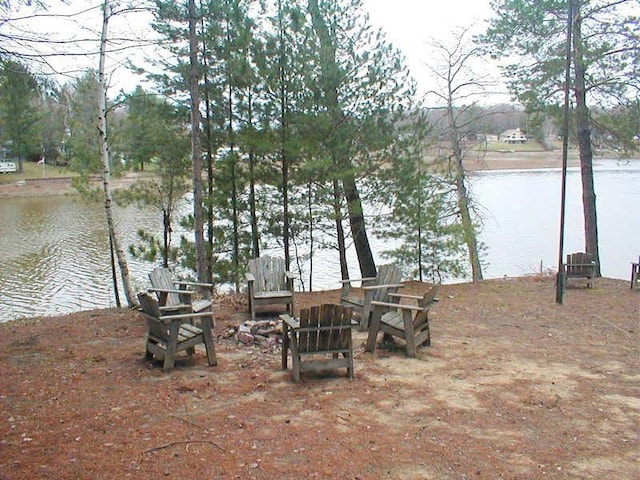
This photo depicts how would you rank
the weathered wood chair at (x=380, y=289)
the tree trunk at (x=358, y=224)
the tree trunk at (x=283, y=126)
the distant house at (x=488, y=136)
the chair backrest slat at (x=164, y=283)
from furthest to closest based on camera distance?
the distant house at (x=488, y=136) < the tree trunk at (x=358, y=224) < the tree trunk at (x=283, y=126) < the weathered wood chair at (x=380, y=289) < the chair backrest slat at (x=164, y=283)

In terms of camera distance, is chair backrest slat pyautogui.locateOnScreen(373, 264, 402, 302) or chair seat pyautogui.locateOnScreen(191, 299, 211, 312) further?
chair backrest slat pyautogui.locateOnScreen(373, 264, 402, 302)

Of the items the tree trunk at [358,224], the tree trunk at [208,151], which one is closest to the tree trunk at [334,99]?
the tree trunk at [358,224]

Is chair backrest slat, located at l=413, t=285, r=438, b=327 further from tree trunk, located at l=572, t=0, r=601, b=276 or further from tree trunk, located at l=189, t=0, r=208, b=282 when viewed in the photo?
tree trunk, located at l=572, t=0, r=601, b=276

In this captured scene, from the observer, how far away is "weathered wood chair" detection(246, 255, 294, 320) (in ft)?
23.5

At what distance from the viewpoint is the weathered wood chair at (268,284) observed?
23.5 feet

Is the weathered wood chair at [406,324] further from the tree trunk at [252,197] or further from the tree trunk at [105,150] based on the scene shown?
the tree trunk at [252,197]

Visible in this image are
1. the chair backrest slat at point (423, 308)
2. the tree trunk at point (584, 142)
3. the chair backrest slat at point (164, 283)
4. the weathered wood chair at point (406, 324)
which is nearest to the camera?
the weathered wood chair at point (406, 324)

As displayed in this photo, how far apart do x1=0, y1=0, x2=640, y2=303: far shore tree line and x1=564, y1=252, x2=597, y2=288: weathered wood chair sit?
2.02 metres

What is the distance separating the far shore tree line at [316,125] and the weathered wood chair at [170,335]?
2963mm

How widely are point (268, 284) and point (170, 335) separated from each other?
2881mm

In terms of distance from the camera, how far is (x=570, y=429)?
147 inches

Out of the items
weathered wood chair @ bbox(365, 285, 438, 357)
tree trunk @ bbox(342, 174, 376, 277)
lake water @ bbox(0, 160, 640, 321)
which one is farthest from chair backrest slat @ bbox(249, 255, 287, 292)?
lake water @ bbox(0, 160, 640, 321)

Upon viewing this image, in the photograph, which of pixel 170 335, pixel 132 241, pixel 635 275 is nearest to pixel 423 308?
pixel 170 335

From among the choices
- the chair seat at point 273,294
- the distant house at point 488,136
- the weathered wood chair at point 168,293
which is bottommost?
the chair seat at point 273,294
